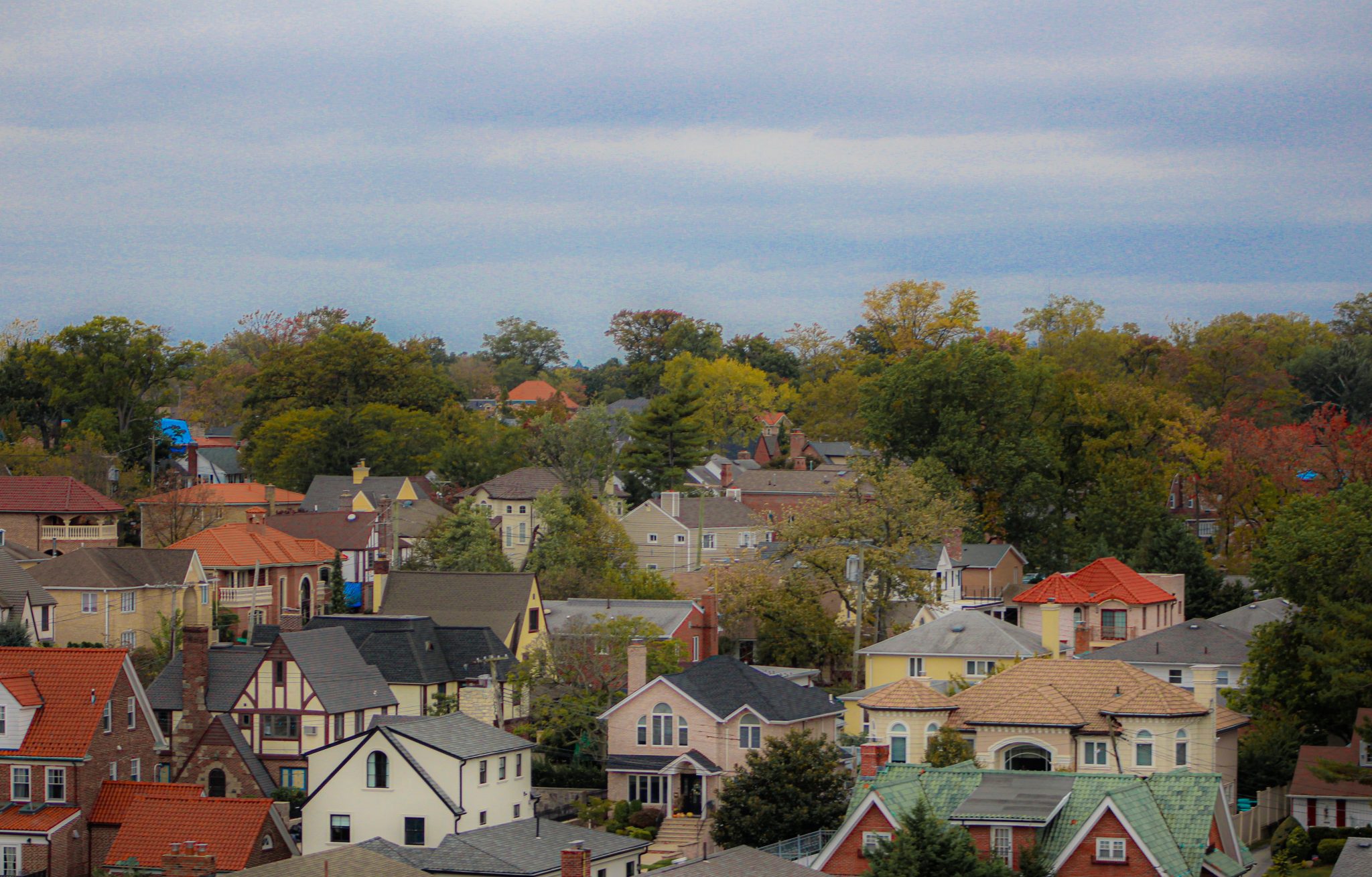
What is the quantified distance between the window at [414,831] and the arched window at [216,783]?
29.9 feet

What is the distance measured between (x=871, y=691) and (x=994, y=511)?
37306 millimetres

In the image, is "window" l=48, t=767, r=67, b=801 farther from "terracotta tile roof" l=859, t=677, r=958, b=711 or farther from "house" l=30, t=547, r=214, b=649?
"terracotta tile roof" l=859, t=677, r=958, b=711

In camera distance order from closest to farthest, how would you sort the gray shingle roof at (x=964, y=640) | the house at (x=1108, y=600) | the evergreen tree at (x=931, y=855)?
the evergreen tree at (x=931, y=855), the gray shingle roof at (x=964, y=640), the house at (x=1108, y=600)

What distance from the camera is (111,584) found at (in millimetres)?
73188

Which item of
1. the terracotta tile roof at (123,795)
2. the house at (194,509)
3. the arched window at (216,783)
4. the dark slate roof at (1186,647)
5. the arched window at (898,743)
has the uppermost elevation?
the house at (194,509)

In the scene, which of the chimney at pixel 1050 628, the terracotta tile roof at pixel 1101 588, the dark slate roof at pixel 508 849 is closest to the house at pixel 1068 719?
the dark slate roof at pixel 508 849

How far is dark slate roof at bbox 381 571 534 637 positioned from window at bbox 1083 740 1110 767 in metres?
27.5

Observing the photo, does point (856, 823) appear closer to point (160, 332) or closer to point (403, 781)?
point (403, 781)

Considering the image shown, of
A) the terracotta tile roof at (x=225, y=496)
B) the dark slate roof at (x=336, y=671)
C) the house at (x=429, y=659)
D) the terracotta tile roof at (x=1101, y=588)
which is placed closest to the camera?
the dark slate roof at (x=336, y=671)

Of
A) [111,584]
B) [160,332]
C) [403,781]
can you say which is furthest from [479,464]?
[403,781]

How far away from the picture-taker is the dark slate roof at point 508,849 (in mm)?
47812

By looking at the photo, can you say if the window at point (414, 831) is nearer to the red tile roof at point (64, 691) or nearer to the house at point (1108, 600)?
the red tile roof at point (64, 691)

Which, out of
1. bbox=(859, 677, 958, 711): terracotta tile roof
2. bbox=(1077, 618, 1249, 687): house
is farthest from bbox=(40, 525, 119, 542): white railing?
bbox=(1077, 618, 1249, 687): house

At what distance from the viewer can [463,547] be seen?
293ft
